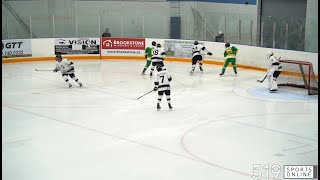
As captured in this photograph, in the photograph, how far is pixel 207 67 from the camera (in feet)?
62.9

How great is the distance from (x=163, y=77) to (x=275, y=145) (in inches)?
126

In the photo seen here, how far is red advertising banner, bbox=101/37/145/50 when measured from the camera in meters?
21.8

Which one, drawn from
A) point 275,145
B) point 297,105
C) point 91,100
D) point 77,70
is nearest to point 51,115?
point 91,100

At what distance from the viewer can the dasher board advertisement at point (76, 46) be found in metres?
21.7

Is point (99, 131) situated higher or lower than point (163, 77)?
lower

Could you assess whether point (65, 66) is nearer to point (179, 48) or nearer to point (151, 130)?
point (151, 130)

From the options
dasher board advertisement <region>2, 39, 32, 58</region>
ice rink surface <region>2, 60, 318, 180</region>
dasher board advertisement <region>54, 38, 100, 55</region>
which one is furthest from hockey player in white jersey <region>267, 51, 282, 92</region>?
dasher board advertisement <region>2, 39, 32, 58</region>

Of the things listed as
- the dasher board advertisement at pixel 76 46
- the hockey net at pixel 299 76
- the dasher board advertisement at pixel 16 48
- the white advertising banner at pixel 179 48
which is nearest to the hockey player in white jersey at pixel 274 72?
the hockey net at pixel 299 76

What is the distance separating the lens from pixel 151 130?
951cm

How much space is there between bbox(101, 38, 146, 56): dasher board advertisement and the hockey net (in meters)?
8.15

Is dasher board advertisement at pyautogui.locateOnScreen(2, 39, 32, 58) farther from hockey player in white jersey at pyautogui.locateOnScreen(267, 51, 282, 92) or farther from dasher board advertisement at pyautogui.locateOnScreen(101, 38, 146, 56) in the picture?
hockey player in white jersey at pyautogui.locateOnScreen(267, 51, 282, 92)

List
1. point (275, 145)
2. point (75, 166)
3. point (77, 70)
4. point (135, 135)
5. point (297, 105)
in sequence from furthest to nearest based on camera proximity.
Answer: point (77, 70)
point (297, 105)
point (135, 135)
point (275, 145)
point (75, 166)

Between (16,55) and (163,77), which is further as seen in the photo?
(16,55)

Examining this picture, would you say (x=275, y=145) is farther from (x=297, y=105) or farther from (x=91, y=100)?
(x=91, y=100)
